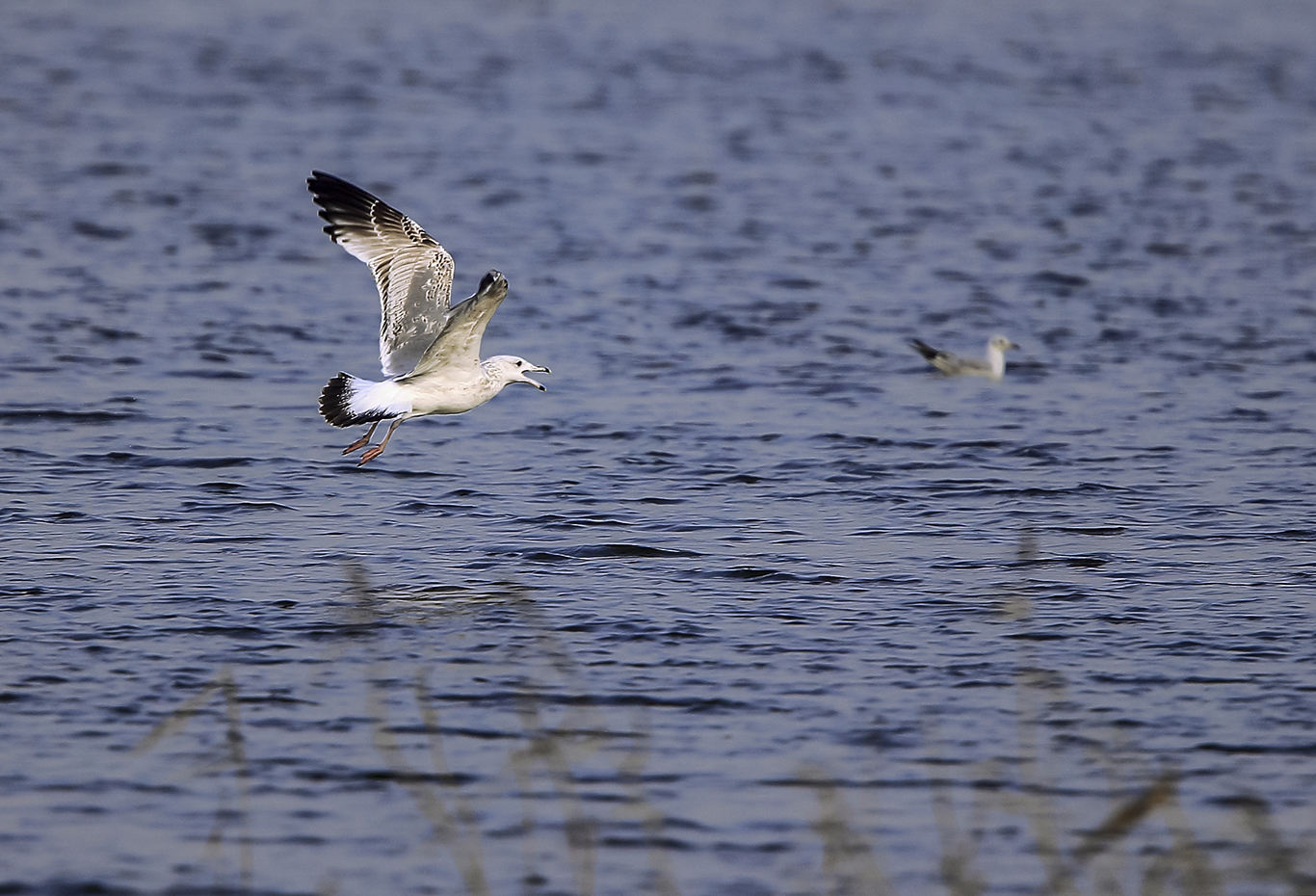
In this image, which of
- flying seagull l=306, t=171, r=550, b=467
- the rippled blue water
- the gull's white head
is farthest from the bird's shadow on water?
the gull's white head

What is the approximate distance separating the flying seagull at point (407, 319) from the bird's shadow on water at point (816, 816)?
2815mm

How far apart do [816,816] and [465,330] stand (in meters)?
4.34

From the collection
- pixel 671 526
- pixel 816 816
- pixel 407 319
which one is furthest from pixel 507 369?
pixel 816 816

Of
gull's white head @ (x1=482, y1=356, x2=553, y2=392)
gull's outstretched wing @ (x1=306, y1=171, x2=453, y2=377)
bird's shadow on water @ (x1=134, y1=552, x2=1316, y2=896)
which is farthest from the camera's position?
gull's outstretched wing @ (x1=306, y1=171, x2=453, y2=377)

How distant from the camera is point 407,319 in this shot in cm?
1145

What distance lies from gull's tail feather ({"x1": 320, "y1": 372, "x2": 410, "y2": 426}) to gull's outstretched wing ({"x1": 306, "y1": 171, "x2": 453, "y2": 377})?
46cm

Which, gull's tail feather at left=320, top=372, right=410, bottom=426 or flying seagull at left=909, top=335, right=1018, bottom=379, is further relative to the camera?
flying seagull at left=909, top=335, right=1018, bottom=379

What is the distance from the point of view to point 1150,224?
21.3 m

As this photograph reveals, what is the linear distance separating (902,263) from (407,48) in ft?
59.9

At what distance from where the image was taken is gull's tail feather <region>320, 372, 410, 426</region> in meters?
10.8

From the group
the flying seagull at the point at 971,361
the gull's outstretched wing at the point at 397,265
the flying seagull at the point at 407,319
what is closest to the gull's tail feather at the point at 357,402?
the flying seagull at the point at 407,319

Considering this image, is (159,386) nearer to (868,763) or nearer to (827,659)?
(827,659)

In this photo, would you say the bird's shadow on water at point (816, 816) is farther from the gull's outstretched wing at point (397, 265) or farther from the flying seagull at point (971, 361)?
the flying seagull at point (971, 361)

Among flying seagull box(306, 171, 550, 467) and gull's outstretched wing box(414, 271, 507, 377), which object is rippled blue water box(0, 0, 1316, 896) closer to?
flying seagull box(306, 171, 550, 467)
